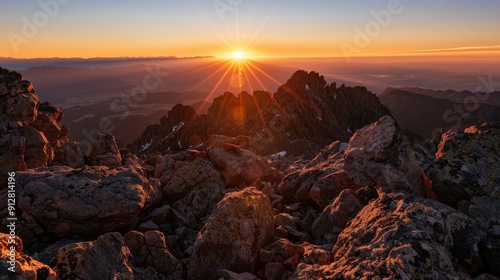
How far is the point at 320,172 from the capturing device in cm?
1878

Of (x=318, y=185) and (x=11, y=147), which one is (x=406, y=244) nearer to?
(x=318, y=185)

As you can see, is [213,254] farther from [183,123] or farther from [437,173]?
[183,123]

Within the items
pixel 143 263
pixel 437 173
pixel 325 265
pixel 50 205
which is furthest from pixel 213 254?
pixel 437 173

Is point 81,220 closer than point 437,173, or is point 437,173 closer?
point 437,173

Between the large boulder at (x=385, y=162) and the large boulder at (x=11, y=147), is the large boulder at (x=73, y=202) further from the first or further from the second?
the large boulder at (x=385, y=162)

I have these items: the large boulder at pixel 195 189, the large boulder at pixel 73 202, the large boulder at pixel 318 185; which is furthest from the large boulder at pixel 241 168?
the large boulder at pixel 73 202

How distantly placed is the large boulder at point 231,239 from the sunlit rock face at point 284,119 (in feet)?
227

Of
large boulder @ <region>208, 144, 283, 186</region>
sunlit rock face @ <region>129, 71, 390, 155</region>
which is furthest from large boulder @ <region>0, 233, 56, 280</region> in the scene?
sunlit rock face @ <region>129, 71, 390, 155</region>

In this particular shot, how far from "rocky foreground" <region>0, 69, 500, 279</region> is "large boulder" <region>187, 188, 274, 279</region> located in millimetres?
40

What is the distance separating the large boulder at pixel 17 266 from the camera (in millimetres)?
7051

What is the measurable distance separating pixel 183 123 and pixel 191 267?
484 ft

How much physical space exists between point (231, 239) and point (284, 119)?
9599 centimetres

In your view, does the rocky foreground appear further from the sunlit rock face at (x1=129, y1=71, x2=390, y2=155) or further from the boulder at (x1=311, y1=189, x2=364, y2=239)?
the sunlit rock face at (x1=129, y1=71, x2=390, y2=155)

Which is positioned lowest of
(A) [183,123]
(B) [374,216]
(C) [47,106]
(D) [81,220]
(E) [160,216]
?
(A) [183,123]
